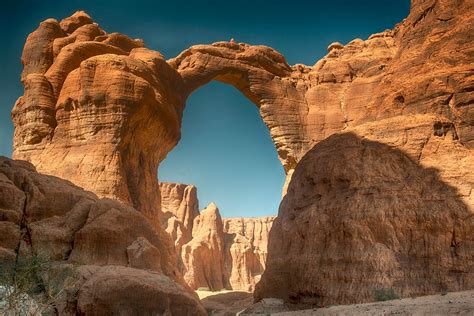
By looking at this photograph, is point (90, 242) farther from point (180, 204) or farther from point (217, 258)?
point (180, 204)

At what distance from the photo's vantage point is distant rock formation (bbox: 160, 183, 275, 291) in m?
60.8

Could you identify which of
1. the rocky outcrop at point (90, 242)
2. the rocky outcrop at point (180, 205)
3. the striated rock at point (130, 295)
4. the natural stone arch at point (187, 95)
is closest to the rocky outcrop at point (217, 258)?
the rocky outcrop at point (180, 205)

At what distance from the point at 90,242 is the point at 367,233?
10.8 metres

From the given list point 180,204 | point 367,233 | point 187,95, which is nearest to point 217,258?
point 180,204

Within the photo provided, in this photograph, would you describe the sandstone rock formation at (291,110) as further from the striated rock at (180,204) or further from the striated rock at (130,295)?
the striated rock at (180,204)

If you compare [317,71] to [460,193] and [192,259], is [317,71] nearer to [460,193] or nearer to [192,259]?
[460,193]

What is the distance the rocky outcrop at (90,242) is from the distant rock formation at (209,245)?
42.0m

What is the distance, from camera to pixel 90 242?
1609cm

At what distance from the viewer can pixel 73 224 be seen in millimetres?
16625

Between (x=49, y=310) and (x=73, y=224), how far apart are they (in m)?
5.34

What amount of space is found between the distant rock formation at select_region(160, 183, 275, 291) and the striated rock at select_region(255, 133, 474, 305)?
40.5 metres

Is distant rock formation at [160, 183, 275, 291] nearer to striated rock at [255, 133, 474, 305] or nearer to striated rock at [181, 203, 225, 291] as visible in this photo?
striated rock at [181, 203, 225, 291]

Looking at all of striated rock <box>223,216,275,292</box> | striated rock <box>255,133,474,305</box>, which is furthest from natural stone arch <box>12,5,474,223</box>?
striated rock <box>223,216,275,292</box>

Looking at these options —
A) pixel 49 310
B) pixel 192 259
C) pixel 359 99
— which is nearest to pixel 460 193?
pixel 49 310
